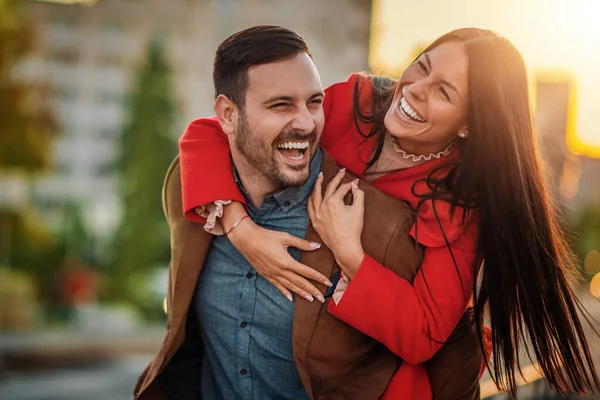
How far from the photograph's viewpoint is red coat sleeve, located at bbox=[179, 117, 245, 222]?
315 cm

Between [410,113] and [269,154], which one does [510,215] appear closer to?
[410,113]

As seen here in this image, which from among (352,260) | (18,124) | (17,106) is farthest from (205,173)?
(17,106)

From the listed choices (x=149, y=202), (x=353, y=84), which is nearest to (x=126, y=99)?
(x=149, y=202)

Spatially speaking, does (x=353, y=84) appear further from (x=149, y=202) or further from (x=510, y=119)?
(x=149, y=202)

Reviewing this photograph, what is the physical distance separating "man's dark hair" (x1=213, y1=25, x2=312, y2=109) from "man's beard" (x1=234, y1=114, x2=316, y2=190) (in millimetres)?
120

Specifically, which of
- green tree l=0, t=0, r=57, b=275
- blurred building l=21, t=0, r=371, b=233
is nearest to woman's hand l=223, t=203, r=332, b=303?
green tree l=0, t=0, r=57, b=275

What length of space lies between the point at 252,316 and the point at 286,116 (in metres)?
0.77

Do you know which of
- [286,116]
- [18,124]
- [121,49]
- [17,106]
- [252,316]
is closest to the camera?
[286,116]

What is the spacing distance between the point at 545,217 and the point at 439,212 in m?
0.42

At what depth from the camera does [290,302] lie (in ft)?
10.1

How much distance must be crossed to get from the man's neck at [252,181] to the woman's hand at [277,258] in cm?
14

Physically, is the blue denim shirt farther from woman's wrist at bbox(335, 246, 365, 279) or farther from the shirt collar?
woman's wrist at bbox(335, 246, 365, 279)

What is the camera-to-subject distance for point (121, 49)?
60.3m

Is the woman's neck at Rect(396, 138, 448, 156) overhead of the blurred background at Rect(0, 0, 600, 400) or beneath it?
overhead
